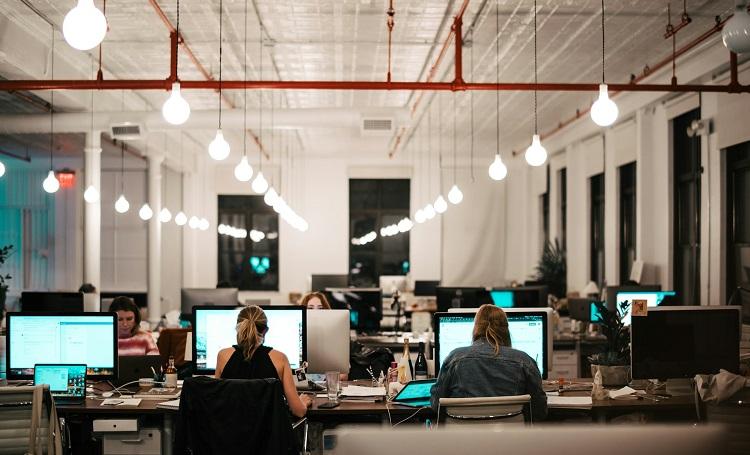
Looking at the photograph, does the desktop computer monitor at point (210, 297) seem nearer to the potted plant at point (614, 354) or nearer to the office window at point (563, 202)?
the potted plant at point (614, 354)

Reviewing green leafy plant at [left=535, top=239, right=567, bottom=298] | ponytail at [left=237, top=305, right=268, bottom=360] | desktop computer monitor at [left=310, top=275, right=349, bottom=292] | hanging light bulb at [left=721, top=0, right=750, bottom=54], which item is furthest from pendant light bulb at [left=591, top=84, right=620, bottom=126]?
green leafy plant at [left=535, top=239, right=567, bottom=298]

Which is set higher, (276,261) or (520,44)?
(520,44)

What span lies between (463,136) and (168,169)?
6.61 m

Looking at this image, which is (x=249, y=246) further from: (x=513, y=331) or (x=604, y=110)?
(x=513, y=331)

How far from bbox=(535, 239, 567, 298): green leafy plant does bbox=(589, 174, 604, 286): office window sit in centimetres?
109

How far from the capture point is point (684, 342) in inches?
187

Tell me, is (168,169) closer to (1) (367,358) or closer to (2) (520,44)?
(2) (520,44)

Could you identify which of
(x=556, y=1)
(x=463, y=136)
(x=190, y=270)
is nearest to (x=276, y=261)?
(x=190, y=270)

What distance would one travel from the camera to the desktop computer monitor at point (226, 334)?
496cm

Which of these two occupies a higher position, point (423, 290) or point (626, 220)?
point (626, 220)

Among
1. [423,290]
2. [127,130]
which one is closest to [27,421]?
[127,130]

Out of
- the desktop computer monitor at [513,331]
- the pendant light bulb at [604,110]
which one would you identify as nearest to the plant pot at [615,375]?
the desktop computer monitor at [513,331]

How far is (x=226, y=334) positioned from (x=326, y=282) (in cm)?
739

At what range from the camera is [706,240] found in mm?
9055
